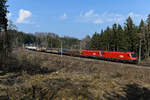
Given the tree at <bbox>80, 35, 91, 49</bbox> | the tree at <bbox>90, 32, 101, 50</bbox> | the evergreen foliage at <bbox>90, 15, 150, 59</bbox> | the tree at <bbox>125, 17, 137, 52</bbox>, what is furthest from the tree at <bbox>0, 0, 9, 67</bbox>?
the tree at <bbox>80, 35, 91, 49</bbox>

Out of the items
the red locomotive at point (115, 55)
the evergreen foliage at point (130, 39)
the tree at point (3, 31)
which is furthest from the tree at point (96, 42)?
the tree at point (3, 31)

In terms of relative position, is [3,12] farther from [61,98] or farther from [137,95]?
[137,95]

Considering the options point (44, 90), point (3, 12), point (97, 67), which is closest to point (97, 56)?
point (97, 67)

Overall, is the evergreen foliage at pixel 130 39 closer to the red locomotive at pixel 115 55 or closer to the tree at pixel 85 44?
the red locomotive at pixel 115 55

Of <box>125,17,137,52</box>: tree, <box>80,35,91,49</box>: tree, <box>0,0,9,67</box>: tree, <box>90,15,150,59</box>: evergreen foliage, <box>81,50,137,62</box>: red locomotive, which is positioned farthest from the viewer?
<box>80,35,91,49</box>: tree

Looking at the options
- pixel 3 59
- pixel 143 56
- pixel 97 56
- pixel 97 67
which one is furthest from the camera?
pixel 143 56

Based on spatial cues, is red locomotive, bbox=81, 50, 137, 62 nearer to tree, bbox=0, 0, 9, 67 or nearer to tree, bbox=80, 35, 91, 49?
tree, bbox=0, 0, 9, 67

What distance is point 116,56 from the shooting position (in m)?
35.6

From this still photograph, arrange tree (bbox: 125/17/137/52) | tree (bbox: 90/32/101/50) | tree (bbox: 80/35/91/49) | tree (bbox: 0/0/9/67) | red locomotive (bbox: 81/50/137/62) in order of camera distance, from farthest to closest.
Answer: tree (bbox: 80/35/91/49) → tree (bbox: 90/32/101/50) → tree (bbox: 125/17/137/52) → red locomotive (bbox: 81/50/137/62) → tree (bbox: 0/0/9/67)

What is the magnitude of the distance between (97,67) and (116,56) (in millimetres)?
9486

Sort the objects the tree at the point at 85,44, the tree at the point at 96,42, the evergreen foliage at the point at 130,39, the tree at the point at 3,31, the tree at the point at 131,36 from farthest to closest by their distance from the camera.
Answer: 1. the tree at the point at 85,44
2. the tree at the point at 96,42
3. the tree at the point at 131,36
4. the evergreen foliage at the point at 130,39
5. the tree at the point at 3,31

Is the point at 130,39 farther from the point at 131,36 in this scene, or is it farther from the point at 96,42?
the point at 96,42

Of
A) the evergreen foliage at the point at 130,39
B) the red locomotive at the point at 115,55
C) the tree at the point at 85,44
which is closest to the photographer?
the red locomotive at the point at 115,55

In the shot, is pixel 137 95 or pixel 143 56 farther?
pixel 143 56
